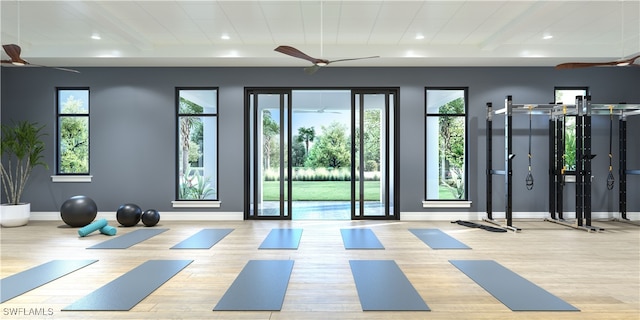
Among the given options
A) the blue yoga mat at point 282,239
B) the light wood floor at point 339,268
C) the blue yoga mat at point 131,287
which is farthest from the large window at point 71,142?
the blue yoga mat at point 131,287

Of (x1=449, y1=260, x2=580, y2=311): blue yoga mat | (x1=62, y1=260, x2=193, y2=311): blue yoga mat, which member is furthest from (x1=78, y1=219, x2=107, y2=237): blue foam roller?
(x1=449, y1=260, x2=580, y2=311): blue yoga mat

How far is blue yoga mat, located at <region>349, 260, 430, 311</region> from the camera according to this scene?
2885mm

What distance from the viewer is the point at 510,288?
327 centimetres

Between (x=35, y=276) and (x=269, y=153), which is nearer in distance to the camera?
(x=35, y=276)

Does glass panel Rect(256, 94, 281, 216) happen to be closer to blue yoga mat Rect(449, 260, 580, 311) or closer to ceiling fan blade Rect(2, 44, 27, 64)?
ceiling fan blade Rect(2, 44, 27, 64)

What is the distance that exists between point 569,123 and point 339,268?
5.59m

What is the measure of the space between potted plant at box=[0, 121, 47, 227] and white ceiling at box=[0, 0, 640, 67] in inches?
47.3

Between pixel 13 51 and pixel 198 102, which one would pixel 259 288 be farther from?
pixel 198 102

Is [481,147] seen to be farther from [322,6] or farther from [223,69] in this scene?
[223,69]

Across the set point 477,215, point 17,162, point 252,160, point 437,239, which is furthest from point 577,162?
point 17,162

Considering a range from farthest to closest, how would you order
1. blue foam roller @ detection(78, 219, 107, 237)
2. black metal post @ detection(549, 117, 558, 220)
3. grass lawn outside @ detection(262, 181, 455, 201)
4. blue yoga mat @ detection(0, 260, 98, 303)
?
grass lawn outside @ detection(262, 181, 455, 201)
black metal post @ detection(549, 117, 558, 220)
blue foam roller @ detection(78, 219, 107, 237)
blue yoga mat @ detection(0, 260, 98, 303)

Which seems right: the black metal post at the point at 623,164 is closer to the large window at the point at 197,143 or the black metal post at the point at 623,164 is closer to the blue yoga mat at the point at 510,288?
the blue yoga mat at the point at 510,288

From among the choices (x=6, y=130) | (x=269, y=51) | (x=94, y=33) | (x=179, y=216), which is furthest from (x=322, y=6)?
(x=6, y=130)

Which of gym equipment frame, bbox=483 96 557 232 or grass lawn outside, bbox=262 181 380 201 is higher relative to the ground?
gym equipment frame, bbox=483 96 557 232
